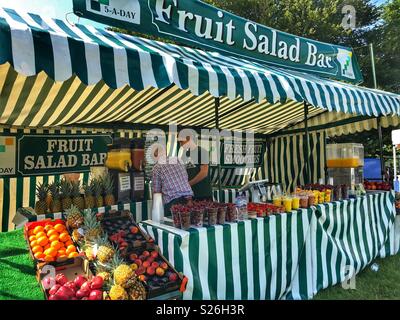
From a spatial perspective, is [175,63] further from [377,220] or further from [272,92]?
[377,220]

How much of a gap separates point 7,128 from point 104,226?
344 centimetres

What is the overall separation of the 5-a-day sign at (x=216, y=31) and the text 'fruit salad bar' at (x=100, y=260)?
233 cm

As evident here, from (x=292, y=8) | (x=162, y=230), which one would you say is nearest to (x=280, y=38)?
(x=162, y=230)

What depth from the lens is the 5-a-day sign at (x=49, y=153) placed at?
5172 mm

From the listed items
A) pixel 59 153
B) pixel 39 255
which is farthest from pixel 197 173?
pixel 59 153

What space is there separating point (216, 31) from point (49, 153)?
146 inches

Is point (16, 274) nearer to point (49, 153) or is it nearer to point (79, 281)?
point (79, 281)

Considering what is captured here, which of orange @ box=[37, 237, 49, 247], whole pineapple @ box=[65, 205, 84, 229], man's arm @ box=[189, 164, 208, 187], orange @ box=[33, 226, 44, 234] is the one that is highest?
man's arm @ box=[189, 164, 208, 187]

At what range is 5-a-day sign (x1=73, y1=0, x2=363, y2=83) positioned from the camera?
3.74 metres

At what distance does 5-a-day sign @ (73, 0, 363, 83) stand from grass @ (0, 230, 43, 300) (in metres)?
2.77

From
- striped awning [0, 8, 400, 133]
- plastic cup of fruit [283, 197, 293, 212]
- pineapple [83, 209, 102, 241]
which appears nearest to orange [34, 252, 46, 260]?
pineapple [83, 209, 102, 241]

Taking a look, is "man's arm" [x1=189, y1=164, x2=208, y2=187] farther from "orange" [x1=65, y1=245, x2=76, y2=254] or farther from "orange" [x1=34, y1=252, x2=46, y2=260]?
"orange" [x1=34, y1=252, x2=46, y2=260]

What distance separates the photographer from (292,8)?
57.5ft

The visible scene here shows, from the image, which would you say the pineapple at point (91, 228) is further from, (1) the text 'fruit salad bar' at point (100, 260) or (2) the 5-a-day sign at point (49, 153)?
(2) the 5-a-day sign at point (49, 153)
